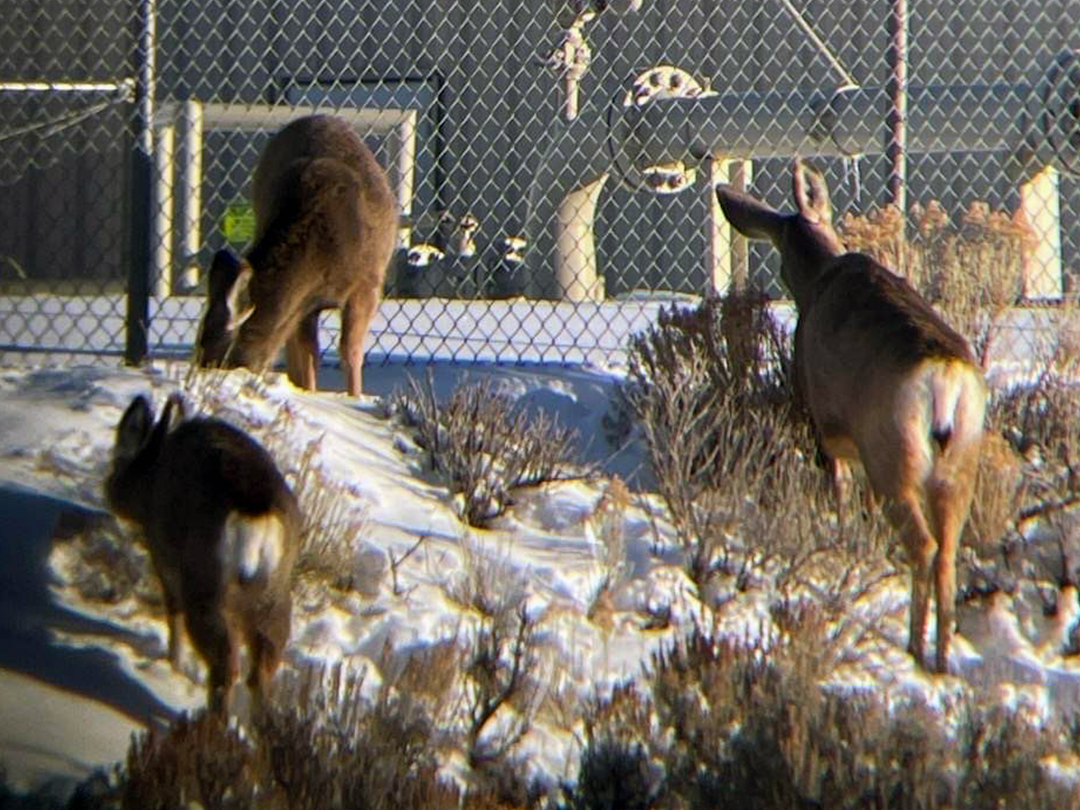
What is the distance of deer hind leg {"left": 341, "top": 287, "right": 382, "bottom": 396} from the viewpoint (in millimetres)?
8172

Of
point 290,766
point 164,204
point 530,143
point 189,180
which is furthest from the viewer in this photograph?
point 530,143

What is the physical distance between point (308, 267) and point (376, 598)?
2.22 metres

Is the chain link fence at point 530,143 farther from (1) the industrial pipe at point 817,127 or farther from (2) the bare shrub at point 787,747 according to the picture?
(2) the bare shrub at point 787,747

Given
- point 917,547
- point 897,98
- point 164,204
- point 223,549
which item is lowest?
point 917,547

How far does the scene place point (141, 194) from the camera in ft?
29.5

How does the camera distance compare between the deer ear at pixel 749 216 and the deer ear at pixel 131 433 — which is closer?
the deer ear at pixel 131 433

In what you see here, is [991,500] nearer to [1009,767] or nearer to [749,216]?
[749,216]

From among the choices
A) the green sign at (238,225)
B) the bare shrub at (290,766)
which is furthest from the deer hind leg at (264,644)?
the green sign at (238,225)

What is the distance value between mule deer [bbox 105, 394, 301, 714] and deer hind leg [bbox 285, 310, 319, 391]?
2.57m

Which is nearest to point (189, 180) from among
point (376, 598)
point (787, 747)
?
point (376, 598)

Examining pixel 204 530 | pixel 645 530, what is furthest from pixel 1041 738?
pixel 645 530

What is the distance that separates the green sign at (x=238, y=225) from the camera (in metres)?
13.2

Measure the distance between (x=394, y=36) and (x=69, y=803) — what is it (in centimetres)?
1298

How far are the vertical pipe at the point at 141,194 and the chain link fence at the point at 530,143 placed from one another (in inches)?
0.5
